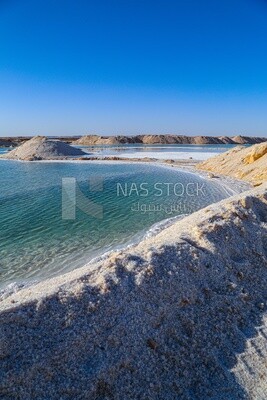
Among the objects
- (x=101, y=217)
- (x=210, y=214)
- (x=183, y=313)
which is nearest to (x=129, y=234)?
(x=101, y=217)

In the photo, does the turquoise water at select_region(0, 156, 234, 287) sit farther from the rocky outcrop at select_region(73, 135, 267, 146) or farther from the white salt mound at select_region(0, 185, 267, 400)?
the rocky outcrop at select_region(73, 135, 267, 146)

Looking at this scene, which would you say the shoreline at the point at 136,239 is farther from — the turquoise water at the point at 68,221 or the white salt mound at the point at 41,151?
the white salt mound at the point at 41,151

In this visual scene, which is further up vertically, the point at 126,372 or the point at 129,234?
the point at 126,372

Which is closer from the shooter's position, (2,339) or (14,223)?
(2,339)

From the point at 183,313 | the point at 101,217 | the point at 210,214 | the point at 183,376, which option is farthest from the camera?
the point at 101,217

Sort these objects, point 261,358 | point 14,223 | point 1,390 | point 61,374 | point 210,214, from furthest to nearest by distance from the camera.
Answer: point 14,223 → point 210,214 → point 261,358 → point 61,374 → point 1,390

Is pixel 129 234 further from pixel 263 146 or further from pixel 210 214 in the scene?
pixel 263 146

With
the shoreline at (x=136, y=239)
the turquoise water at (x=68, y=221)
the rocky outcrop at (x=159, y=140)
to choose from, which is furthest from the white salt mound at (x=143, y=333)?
the rocky outcrop at (x=159, y=140)
